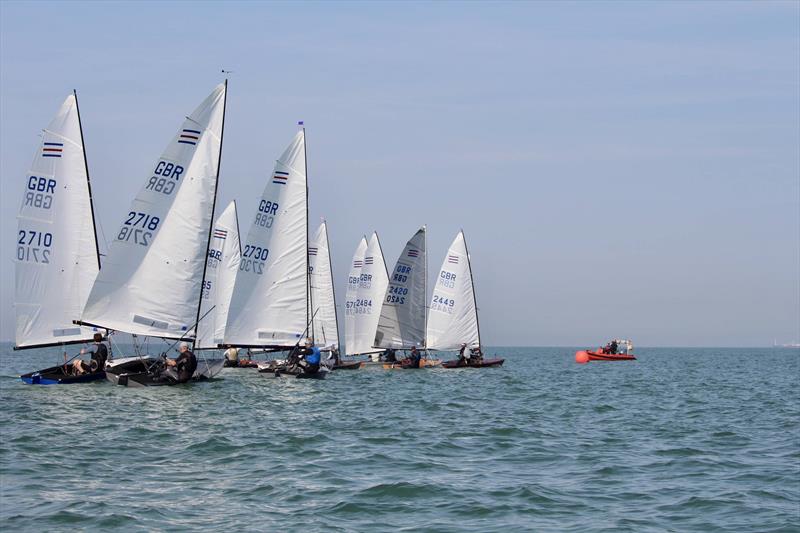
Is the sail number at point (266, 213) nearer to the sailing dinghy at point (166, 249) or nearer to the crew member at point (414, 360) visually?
the sailing dinghy at point (166, 249)

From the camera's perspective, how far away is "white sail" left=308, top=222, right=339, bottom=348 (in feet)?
183

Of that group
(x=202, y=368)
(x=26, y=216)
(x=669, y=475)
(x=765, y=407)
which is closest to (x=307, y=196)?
(x=202, y=368)

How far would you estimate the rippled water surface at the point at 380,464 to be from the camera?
536 inches

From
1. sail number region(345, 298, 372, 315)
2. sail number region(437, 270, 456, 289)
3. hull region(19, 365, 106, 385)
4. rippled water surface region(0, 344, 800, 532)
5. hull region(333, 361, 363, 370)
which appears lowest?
rippled water surface region(0, 344, 800, 532)

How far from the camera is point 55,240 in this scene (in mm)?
34094

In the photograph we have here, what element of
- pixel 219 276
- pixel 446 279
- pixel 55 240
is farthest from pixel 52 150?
pixel 446 279

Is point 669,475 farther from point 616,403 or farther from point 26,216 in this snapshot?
point 26,216

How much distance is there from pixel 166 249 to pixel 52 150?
529 cm

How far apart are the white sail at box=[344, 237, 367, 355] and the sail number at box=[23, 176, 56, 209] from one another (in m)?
28.2

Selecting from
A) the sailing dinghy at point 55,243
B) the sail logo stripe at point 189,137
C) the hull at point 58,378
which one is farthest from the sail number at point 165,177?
the hull at point 58,378

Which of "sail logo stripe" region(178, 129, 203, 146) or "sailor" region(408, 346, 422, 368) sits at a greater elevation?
"sail logo stripe" region(178, 129, 203, 146)

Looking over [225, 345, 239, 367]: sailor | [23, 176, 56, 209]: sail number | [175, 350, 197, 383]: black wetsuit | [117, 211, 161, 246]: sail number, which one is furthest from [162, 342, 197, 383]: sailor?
[225, 345, 239, 367]: sailor

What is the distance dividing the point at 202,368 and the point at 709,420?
17.5 metres

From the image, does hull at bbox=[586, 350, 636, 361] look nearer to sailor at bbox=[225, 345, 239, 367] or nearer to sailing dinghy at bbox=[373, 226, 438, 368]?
sailing dinghy at bbox=[373, 226, 438, 368]
